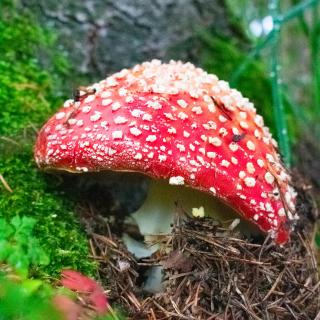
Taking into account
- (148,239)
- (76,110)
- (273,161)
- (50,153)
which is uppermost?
(273,161)

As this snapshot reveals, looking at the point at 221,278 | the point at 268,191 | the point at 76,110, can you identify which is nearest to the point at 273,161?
the point at 268,191

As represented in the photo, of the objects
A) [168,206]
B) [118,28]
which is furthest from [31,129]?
[118,28]

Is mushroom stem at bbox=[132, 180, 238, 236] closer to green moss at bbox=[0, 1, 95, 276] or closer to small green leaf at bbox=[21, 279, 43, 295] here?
green moss at bbox=[0, 1, 95, 276]

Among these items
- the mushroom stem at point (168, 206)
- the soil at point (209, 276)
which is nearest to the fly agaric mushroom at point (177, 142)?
the soil at point (209, 276)

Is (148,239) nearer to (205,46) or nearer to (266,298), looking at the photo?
(266,298)

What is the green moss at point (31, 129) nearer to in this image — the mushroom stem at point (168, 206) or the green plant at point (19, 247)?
the mushroom stem at point (168, 206)

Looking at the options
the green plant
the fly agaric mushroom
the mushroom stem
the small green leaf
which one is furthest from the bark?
the small green leaf
